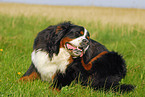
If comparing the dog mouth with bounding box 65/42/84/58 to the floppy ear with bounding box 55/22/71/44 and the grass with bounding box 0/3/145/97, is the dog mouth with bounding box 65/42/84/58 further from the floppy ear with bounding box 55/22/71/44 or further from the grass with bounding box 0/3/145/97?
the grass with bounding box 0/3/145/97

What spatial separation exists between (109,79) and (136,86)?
473 mm

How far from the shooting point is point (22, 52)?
4164mm

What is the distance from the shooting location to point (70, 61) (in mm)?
2676

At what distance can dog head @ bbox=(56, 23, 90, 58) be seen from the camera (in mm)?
2496

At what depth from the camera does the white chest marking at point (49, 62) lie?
259 cm

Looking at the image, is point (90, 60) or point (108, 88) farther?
point (90, 60)

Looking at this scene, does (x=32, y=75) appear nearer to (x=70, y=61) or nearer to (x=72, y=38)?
(x=70, y=61)

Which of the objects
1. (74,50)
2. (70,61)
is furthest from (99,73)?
(74,50)

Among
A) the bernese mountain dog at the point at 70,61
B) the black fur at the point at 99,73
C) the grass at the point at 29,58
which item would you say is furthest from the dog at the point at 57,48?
the grass at the point at 29,58

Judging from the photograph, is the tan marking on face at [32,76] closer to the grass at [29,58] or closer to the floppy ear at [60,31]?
the grass at [29,58]

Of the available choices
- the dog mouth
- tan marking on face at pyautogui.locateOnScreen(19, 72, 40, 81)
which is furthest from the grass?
the dog mouth

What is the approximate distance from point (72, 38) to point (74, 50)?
0.18m

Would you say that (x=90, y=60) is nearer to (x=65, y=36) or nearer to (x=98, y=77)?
(x=98, y=77)

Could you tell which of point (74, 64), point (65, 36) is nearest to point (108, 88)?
point (74, 64)
